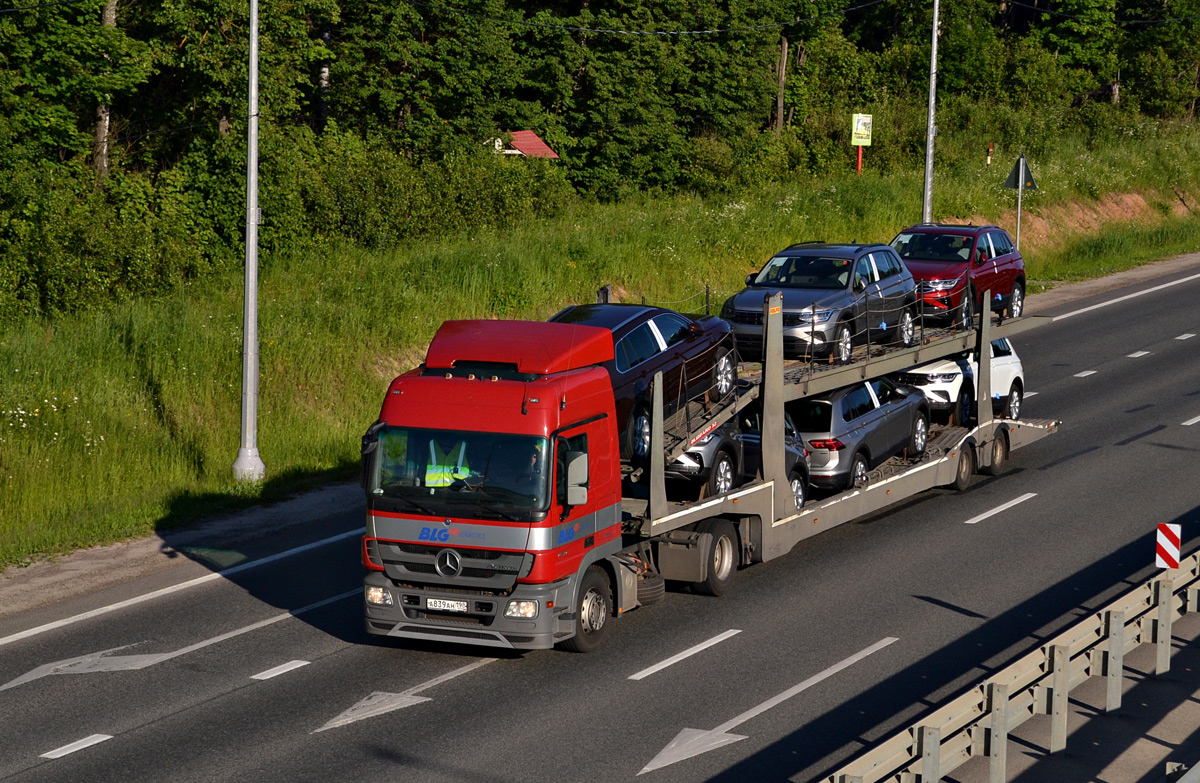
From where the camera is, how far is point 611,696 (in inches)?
469

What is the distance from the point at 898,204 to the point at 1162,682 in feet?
98.0

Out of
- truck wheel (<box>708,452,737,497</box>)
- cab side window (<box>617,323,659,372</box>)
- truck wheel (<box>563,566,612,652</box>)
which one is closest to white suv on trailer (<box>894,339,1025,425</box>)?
truck wheel (<box>708,452,737,497</box>)

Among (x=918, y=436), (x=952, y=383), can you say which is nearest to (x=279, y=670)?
(x=918, y=436)

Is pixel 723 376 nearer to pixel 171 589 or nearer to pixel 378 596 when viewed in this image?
pixel 378 596

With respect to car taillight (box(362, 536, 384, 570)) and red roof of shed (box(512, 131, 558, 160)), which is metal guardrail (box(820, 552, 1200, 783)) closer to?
car taillight (box(362, 536, 384, 570))

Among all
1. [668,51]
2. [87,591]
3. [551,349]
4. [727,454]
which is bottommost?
[87,591]

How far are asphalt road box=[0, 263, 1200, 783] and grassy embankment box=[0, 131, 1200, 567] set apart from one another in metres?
2.89

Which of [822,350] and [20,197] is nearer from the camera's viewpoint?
[822,350]

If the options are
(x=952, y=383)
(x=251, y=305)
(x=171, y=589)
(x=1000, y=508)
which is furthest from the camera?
(x=952, y=383)

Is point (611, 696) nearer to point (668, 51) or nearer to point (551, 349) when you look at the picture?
point (551, 349)

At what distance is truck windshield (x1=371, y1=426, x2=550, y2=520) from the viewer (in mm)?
11969

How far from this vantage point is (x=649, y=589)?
45.5 feet

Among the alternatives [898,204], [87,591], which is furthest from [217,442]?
[898,204]

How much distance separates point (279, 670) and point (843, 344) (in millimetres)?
8905
